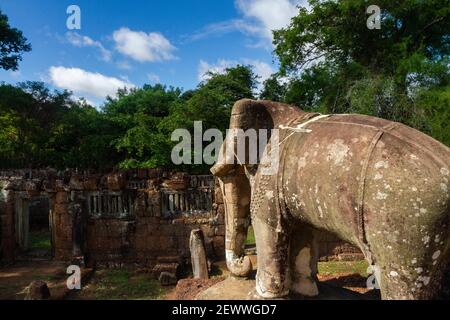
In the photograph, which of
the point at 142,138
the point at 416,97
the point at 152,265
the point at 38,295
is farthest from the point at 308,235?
the point at 142,138

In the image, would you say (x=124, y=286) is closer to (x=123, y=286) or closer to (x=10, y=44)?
(x=123, y=286)

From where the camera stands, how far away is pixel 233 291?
4254mm

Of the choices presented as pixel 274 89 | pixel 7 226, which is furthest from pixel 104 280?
pixel 274 89

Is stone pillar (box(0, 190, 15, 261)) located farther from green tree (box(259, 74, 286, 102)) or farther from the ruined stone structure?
green tree (box(259, 74, 286, 102))

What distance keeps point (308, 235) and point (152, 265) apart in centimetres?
785

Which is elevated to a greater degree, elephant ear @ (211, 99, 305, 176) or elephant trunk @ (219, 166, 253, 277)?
elephant ear @ (211, 99, 305, 176)

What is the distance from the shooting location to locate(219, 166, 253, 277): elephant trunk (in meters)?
4.20

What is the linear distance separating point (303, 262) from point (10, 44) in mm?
22355

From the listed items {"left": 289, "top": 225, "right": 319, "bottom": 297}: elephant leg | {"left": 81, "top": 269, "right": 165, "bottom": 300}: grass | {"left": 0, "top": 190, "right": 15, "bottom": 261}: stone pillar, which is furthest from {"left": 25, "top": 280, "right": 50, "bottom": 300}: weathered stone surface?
{"left": 289, "top": 225, "right": 319, "bottom": 297}: elephant leg

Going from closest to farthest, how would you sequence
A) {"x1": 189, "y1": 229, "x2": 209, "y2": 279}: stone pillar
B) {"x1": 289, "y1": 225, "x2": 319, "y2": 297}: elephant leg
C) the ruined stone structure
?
1. {"x1": 289, "y1": 225, "x2": 319, "y2": 297}: elephant leg
2. {"x1": 189, "y1": 229, "x2": 209, "y2": 279}: stone pillar
3. the ruined stone structure

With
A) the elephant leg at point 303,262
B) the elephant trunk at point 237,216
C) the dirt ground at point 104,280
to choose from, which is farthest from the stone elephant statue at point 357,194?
the dirt ground at point 104,280

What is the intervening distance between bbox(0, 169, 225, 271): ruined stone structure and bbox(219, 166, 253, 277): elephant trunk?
257 inches

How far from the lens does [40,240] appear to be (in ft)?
48.7

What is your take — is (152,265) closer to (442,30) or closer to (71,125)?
(71,125)
